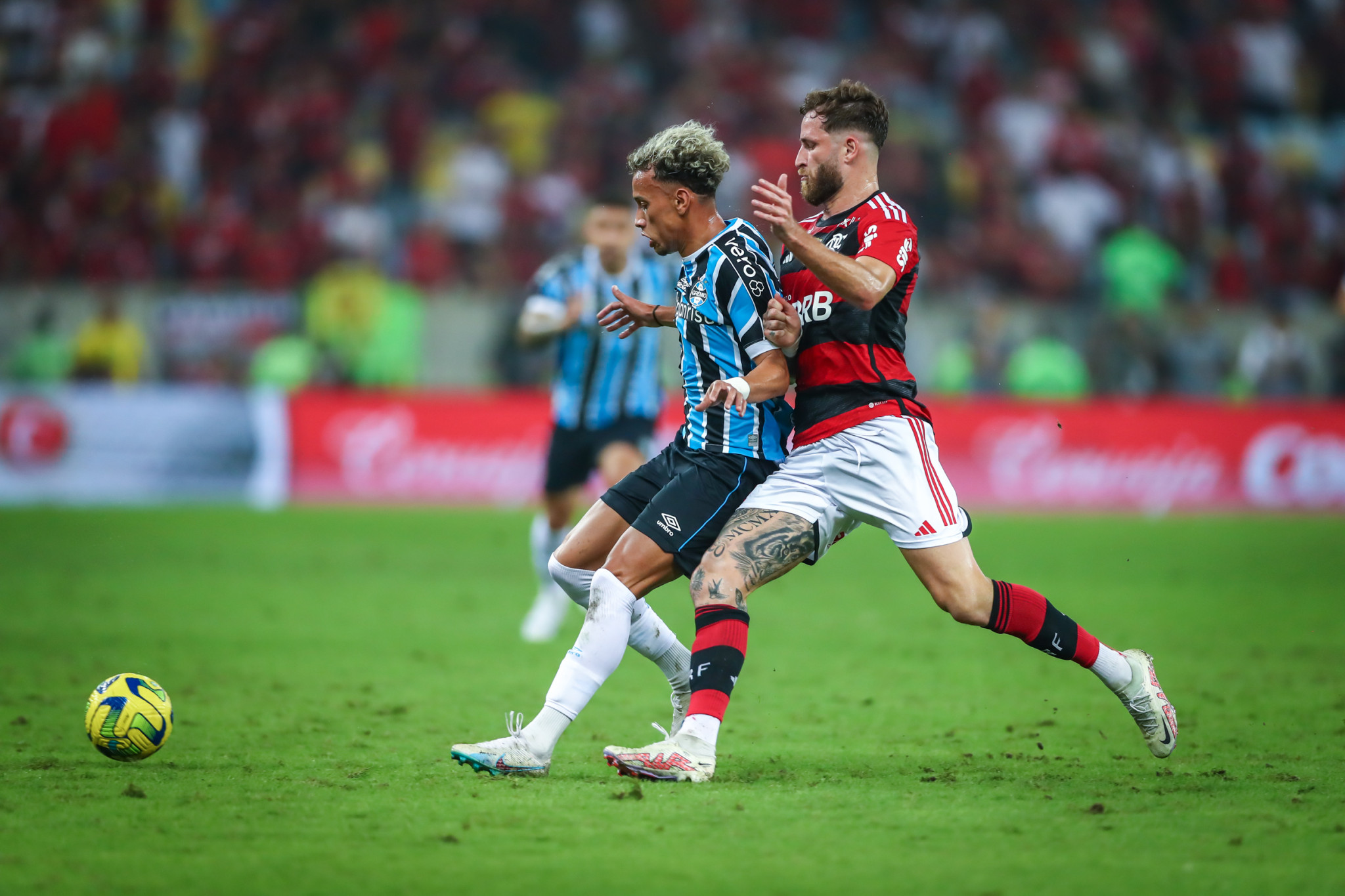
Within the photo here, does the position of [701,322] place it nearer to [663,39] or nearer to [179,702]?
[179,702]

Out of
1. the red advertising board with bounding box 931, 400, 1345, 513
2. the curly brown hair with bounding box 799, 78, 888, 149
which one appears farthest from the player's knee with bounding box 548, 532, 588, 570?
the red advertising board with bounding box 931, 400, 1345, 513

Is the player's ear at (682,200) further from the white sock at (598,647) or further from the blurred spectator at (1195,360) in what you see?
the blurred spectator at (1195,360)

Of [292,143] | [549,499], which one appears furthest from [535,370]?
[549,499]

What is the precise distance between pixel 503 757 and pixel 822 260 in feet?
7.20

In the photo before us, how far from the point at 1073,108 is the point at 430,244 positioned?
9.88 m

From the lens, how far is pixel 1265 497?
1769 centimetres

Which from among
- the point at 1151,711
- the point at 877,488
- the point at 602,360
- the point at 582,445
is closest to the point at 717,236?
the point at 877,488

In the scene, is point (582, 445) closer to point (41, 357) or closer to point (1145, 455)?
point (1145, 455)

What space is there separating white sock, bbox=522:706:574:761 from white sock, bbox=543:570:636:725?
0.15 ft

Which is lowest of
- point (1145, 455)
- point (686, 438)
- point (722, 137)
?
point (686, 438)

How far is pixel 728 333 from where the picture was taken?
5.67 m

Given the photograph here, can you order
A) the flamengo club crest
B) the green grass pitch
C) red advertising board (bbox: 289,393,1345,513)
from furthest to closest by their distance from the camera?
red advertising board (bbox: 289,393,1345,513), the flamengo club crest, the green grass pitch

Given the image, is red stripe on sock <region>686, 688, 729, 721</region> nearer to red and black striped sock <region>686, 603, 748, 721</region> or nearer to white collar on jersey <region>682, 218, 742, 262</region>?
red and black striped sock <region>686, 603, 748, 721</region>

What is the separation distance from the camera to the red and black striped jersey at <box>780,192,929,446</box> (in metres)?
5.70
